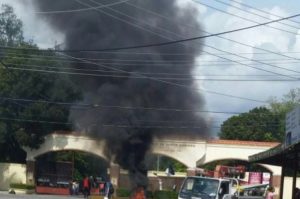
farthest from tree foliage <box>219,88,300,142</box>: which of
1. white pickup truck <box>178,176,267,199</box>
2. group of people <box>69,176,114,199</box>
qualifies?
white pickup truck <box>178,176,267,199</box>

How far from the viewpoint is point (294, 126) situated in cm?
1677

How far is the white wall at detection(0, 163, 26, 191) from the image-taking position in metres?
53.0

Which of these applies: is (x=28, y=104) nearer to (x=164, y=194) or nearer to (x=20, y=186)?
(x=20, y=186)

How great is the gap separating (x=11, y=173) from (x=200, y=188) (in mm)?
30893

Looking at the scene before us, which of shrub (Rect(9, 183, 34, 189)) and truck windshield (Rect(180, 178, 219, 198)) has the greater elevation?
truck windshield (Rect(180, 178, 219, 198))

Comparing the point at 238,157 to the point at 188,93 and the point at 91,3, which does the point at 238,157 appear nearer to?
the point at 188,93

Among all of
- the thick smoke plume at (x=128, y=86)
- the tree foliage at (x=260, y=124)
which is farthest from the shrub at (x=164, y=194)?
the tree foliage at (x=260, y=124)

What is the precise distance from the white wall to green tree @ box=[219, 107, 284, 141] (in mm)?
32716

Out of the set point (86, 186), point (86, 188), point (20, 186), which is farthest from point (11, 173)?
point (86, 188)

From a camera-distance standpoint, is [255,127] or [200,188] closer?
[200,188]

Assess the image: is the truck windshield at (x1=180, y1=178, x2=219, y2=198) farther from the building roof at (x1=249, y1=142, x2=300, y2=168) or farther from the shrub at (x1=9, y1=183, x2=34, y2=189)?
the shrub at (x1=9, y1=183, x2=34, y2=189)

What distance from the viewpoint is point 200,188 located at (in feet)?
82.3

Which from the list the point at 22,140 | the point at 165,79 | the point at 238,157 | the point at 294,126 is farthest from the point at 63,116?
the point at 294,126

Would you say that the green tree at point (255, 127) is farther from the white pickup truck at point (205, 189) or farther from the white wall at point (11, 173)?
the white pickup truck at point (205, 189)
